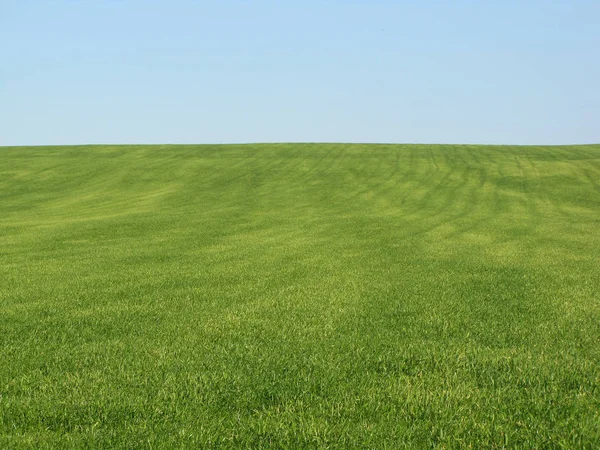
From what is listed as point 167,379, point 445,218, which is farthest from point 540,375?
point 445,218

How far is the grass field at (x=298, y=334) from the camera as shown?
5.90 m

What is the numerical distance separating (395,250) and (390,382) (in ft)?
38.3

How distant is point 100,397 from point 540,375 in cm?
505

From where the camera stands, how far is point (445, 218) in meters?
30.2

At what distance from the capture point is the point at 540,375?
283 inches

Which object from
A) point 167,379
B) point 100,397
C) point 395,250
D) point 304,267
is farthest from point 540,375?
point 395,250

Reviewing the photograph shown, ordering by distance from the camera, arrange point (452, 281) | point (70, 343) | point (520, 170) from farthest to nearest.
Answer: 1. point (520, 170)
2. point (452, 281)
3. point (70, 343)

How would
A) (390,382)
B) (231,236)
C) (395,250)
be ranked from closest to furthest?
(390,382) < (395,250) < (231,236)

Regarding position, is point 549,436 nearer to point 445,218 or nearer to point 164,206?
point 445,218

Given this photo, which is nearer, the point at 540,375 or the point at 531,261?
the point at 540,375

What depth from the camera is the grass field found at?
19.4 ft

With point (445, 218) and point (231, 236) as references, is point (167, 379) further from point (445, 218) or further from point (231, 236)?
point (445, 218)

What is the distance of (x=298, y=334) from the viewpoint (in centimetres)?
887

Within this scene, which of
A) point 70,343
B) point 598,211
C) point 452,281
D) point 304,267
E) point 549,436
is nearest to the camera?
point 549,436
